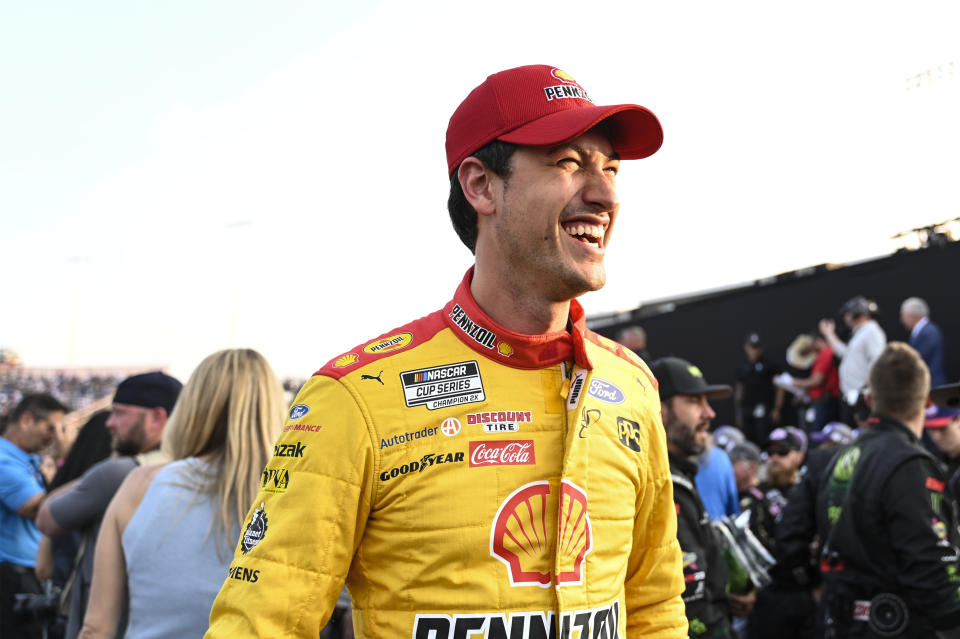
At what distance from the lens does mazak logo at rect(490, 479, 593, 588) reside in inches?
65.7

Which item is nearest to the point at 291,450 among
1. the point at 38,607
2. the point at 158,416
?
the point at 158,416

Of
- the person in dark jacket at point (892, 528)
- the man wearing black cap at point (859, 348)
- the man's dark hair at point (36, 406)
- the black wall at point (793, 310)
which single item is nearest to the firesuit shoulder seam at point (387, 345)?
the person in dark jacket at point (892, 528)

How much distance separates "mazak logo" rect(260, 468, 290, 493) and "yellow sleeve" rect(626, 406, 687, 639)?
83 cm

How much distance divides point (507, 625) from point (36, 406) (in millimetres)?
5700

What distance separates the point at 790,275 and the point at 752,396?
1914mm

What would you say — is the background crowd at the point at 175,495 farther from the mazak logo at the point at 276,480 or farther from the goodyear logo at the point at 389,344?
the goodyear logo at the point at 389,344

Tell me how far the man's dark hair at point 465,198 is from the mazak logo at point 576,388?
1.41ft

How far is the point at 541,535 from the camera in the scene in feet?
5.60

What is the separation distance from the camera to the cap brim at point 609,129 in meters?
1.81

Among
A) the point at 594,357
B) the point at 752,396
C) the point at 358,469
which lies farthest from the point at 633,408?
the point at 752,396

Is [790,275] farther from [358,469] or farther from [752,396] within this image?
[358,469]

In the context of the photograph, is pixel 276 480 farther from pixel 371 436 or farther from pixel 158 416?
pixel 158 416

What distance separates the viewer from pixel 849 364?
31.3 feet

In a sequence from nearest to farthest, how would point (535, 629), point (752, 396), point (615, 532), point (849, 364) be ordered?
point (535, 629)
point (615, 532)
point (849, 364)
point (752, 396)
